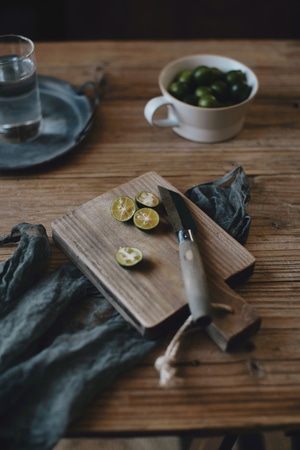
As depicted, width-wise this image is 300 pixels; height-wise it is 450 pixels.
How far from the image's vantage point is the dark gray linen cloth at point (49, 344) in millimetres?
716

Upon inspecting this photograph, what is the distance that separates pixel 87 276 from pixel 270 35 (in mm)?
2227

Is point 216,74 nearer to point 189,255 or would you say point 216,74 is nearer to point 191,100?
point 191,100

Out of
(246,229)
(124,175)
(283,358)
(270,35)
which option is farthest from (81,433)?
(270,35)

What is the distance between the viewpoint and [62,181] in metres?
1.11

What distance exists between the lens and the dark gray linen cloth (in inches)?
28.2

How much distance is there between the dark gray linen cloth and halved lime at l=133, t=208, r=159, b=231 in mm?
132

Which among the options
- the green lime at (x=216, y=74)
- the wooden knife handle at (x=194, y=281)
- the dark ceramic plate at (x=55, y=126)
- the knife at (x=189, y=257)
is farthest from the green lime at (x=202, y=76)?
the wooden knife handle at (x=194, y=281)

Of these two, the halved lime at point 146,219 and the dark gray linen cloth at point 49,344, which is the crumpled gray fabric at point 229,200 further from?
the halved lime at point 146,219

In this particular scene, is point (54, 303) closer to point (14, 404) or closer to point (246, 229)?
point (14, 404)

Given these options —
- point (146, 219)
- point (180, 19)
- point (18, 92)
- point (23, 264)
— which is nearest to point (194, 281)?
point (146, 219)

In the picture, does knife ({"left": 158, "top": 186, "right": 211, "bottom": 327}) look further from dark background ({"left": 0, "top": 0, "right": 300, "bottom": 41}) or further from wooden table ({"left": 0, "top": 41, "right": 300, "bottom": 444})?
dark background ({"left": 0, "top": 0, "right": 300, "bottom": 41})

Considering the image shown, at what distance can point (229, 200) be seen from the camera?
3.42ft

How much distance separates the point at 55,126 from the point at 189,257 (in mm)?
563

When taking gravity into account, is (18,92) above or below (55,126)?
above
